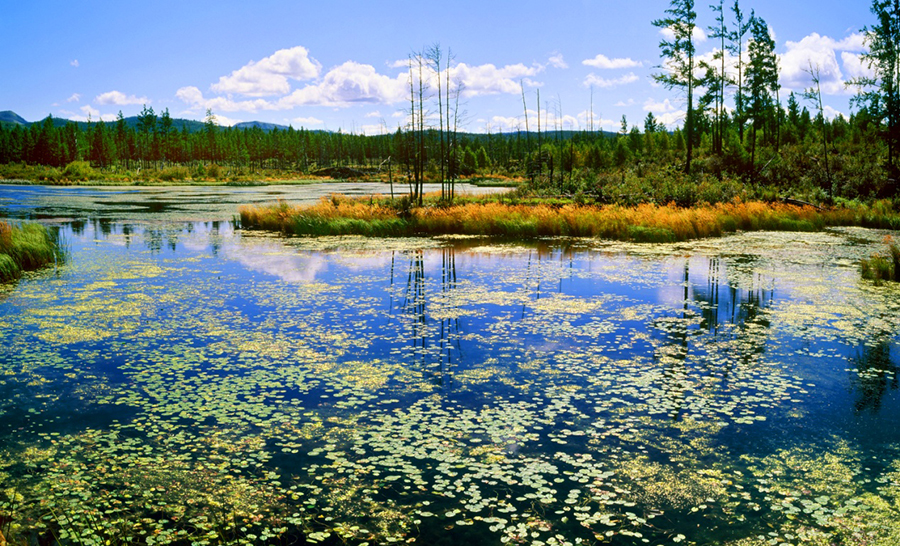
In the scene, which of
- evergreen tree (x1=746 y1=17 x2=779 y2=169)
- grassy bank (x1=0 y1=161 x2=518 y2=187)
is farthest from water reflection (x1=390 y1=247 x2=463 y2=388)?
grassy bank (x1=0 y1=161 x2=518 y2=187)

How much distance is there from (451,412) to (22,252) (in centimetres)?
1450

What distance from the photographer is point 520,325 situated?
1017 centimetres

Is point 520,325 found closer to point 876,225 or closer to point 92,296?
point 92,296

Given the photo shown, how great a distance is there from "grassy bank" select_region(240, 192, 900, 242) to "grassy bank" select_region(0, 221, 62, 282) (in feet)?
30.6

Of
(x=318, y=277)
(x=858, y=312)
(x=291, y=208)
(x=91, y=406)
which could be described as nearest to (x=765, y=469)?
(x=91, y=406)

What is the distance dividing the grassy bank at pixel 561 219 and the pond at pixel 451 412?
9.33 meters

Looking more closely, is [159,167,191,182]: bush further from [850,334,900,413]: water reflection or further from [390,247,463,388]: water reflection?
[850,334,900,413]: water reflection

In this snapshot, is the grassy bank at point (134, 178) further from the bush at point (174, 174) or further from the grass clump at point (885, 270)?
the grass clump at point (885, 270)

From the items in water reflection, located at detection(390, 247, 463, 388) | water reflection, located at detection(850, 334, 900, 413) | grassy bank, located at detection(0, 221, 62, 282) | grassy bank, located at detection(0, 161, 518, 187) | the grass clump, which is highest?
grassy bank, located at detection(0, 161, 518, 187)

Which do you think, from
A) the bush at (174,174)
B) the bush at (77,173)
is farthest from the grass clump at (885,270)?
the bush at (174,174)

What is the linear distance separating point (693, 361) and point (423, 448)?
14.6 ft

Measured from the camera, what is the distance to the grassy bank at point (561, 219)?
23.0m

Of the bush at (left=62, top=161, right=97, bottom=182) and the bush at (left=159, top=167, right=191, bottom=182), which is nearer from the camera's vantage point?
the bush at (left=62, top=161, right=97, bottom=182)

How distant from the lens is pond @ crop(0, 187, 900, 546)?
14.4 ft
